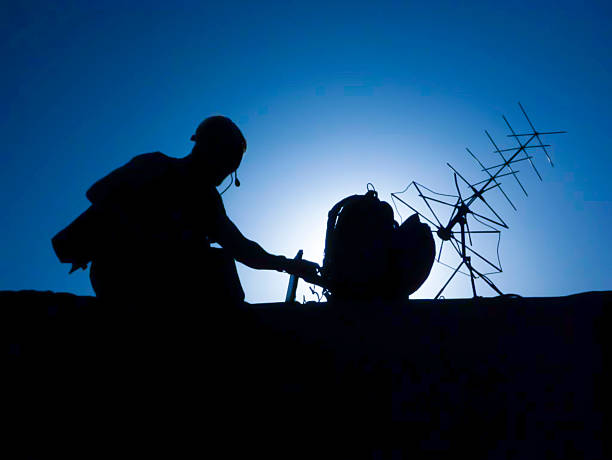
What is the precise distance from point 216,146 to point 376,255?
1175 millimetres

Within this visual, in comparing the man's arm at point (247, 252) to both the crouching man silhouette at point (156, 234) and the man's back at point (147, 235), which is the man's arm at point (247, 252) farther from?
the man's back at point (147, 235)

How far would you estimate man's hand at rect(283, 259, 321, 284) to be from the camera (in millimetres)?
2225

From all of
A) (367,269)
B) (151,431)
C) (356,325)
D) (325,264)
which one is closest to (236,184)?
(325,264)

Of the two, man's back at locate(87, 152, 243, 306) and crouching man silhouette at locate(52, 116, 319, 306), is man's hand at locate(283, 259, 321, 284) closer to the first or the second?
crouching man silhouette at locate(52, 116, 319, 306)

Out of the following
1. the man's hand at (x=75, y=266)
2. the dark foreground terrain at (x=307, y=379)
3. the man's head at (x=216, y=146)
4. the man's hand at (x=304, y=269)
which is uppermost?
the man's head at (x=216, y=146)

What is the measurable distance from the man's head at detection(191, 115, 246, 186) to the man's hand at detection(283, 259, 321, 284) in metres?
0.76

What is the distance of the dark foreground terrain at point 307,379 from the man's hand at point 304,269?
60 cm

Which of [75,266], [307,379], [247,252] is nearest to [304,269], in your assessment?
[247,252]

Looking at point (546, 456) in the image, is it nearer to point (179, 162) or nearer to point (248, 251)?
point (248, 251)

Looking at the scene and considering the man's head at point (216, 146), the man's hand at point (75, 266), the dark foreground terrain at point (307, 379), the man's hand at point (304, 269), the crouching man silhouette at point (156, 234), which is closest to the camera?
the dark foreground terrain at point (307, 379)

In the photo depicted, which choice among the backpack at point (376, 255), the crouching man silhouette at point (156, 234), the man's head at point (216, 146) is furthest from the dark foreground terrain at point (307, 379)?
the man's head at point (216, 146)

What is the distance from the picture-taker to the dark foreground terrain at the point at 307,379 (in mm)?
1172

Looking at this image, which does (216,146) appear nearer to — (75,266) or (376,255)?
(75,266)

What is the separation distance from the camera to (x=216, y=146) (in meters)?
1.98
